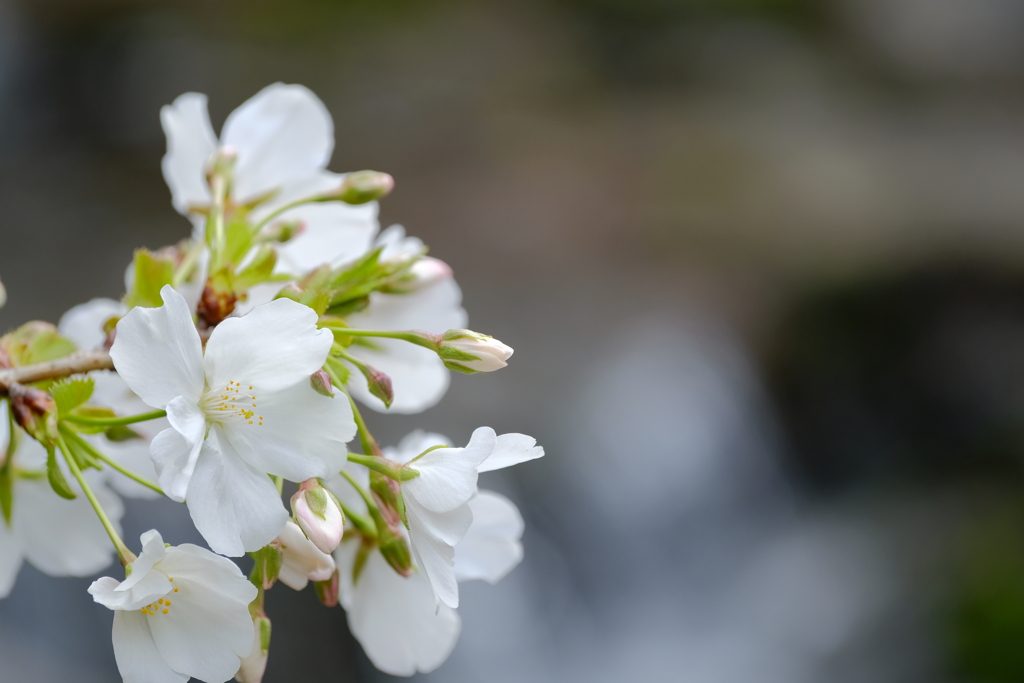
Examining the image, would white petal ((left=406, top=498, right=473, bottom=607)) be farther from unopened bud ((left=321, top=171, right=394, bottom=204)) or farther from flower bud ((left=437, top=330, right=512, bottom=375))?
unopened bud ((left=321, top=171, right=394, bottom=204))

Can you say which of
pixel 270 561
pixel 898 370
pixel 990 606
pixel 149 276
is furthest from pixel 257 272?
pixel 898 370

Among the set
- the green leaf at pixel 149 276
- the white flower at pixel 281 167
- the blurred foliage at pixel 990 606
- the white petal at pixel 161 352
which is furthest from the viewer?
the blurred foliage at pixel 990 606

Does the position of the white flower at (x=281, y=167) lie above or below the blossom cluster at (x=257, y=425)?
above

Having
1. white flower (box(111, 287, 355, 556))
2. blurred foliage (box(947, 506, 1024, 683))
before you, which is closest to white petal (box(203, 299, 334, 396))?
white flower (box(111, 287, 355, 556))

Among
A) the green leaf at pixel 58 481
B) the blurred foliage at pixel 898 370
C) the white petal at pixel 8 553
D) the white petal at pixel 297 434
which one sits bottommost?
the blurred foliage at pixel 898 370

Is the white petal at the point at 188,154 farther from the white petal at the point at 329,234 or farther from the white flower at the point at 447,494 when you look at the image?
the white flower at the point at 447,494

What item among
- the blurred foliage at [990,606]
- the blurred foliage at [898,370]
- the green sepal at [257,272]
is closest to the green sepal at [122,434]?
the green sepal at [257,272]

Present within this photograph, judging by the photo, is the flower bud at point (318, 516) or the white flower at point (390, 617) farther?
the white flower at point (390, 617)

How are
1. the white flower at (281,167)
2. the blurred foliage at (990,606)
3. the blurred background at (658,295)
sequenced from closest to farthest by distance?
the white flower at (281,167) < the blurred foliage at (990,606) < the blurred background at (658,295)

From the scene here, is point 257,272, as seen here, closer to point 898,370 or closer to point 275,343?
point 275,343
